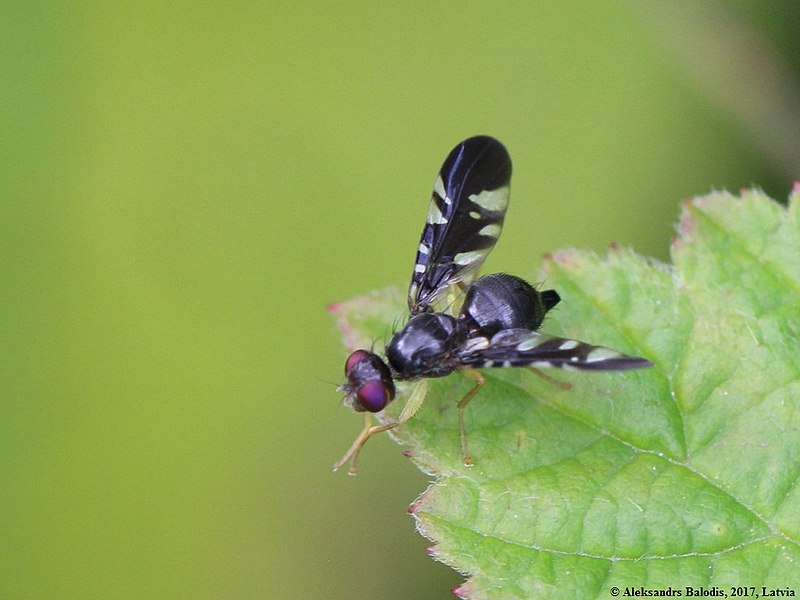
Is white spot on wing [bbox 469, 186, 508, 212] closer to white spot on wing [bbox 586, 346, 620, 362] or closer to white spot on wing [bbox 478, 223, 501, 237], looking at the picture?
white spot on wing [bbox 478, 223, 501, 237]

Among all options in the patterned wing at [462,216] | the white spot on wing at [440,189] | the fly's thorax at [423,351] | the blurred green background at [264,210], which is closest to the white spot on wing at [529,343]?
the fly's thorax at [423,351]

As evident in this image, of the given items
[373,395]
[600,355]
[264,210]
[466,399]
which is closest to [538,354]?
[600,355]

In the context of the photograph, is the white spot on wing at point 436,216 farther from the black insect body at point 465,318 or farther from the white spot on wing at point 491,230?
the white spot on wing at point 491,230

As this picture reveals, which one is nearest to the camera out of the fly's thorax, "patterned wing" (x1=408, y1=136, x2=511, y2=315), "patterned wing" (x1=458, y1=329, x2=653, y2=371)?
"patterned wing" (x1=458, y1=329, x2=653, y2=371)

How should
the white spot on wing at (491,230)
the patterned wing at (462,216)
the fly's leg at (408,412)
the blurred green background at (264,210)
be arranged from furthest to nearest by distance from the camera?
the blurred green background at (264,210), the white spot on wing at (491,230), the patterned wing at (462,216), the fly's leg at (408,412)

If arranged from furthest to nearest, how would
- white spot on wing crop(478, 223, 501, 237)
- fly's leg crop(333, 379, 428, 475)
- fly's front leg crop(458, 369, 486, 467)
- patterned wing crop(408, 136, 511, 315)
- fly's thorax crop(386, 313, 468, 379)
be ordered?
white spot on wing crop(478, 223, 501, 237) → patterned wing crop(408, 136, 511, 315) → fly's thorax crop(386, 313, 468, 379) → fly's leg crop(333, 379, 428, 475) → fly's front leg crop(458, 369, 486, 467)

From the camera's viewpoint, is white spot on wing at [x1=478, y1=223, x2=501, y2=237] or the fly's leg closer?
the fly's leg

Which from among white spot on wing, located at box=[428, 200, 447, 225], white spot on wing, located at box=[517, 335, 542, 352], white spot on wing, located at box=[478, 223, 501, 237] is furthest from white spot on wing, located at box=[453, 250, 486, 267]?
white spot on wing, located at box=[517, 335, 542, 352]

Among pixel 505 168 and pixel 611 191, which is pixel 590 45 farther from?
pixel 505 168

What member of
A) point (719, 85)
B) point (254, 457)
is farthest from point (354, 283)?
point (719, 85)
